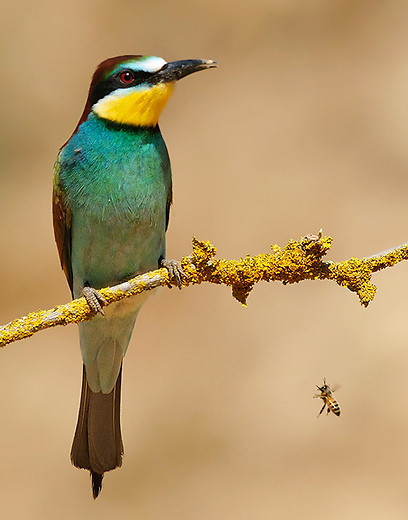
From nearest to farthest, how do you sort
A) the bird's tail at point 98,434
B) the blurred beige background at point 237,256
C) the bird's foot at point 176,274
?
the bird's foot at point 176,274
the bird's tail at point 98,434
the blurred beige background at point 237,256

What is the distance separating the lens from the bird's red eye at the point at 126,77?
181cm

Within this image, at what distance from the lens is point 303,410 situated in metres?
3.10

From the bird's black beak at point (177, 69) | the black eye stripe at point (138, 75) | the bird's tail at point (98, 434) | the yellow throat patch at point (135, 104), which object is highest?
the black eye stripe at point (138, 75)

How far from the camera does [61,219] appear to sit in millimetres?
1909

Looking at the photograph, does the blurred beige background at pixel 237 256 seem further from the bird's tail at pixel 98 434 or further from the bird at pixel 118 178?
the bird at pixel 118 178

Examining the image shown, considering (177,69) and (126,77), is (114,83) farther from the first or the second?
(177,69)

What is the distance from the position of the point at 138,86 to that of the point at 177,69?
0.33ft

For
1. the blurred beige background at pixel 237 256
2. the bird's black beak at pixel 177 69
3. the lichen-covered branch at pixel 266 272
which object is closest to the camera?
the lichen-covered branch at pixel 266 272

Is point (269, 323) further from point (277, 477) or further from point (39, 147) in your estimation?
point (39, 147)

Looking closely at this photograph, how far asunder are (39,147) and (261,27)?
1208 millimetres

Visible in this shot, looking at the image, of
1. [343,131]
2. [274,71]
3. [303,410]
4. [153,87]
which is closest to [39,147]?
[274,71]

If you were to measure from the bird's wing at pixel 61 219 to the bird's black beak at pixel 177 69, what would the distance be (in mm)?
336

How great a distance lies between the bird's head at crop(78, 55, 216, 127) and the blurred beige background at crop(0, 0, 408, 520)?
160 cm

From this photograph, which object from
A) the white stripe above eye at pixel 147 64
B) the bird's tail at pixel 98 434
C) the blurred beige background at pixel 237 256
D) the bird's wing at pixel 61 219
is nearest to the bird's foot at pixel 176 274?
the bird's wing at pixel 61 219
